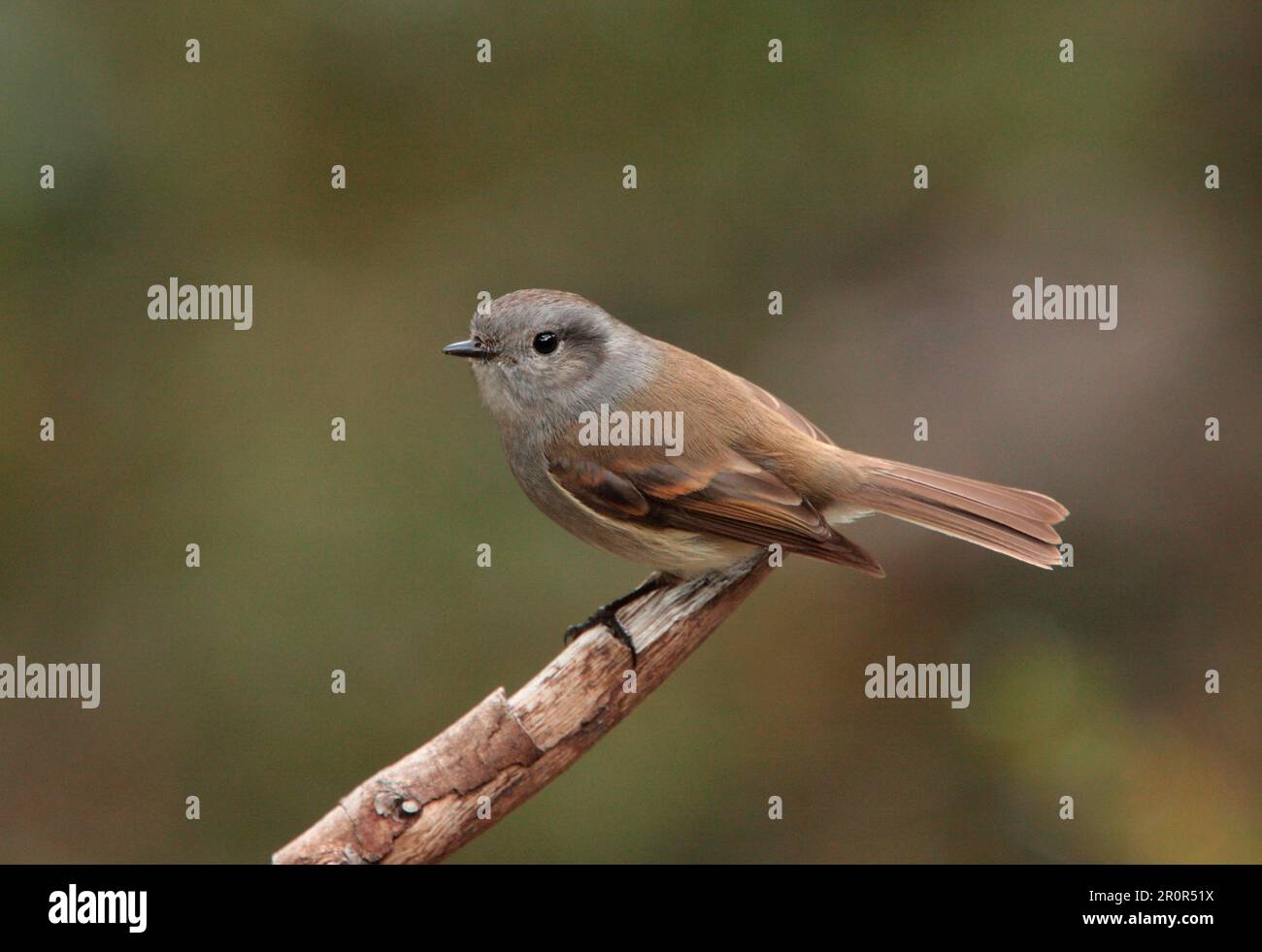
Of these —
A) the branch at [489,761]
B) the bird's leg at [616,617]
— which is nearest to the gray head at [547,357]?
the bird's leg at [616,617]

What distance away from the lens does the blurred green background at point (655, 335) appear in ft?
20.2

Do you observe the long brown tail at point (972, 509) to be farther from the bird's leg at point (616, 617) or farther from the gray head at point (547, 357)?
the gray head at point (547, 357)

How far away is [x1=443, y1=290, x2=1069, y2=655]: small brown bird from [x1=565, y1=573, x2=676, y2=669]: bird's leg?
0.07 metres

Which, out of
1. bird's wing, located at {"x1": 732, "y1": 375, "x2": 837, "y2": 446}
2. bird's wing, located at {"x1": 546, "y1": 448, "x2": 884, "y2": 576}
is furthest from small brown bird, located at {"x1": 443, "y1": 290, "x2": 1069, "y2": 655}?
bird's wing, located at {"x1": 732, "y1": 375, "x2": 837, "y2": 446}

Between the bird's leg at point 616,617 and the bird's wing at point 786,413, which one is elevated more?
Answer: the bird's wing at point 786,413

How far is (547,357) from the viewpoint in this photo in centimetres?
483

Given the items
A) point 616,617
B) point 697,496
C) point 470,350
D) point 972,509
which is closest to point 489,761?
point 616,617

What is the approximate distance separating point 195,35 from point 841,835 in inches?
194

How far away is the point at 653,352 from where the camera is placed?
500 cm

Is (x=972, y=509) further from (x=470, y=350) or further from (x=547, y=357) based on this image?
(x=470, y=350)

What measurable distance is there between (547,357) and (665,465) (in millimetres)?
562

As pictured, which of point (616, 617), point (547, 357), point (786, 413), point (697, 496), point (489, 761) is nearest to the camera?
point (489, 761)

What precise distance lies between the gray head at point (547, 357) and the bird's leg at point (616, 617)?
2.16 feet
